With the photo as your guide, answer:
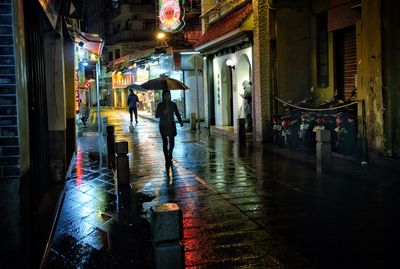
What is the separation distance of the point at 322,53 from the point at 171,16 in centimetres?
909

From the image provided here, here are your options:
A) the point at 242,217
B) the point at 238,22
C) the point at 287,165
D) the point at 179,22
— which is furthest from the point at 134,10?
the point at 242,217

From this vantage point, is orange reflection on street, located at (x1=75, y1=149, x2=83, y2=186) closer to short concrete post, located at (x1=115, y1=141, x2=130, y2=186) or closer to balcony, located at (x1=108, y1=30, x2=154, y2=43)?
short concrete post, located at (x1=115, y1=141, x2=130, y2=186)

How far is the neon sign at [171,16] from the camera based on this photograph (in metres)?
22.5

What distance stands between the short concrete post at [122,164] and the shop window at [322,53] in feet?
29.9

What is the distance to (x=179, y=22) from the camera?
22578 millimetres

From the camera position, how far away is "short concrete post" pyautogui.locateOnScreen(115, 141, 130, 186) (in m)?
10.0

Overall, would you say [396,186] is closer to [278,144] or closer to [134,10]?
[278,144]

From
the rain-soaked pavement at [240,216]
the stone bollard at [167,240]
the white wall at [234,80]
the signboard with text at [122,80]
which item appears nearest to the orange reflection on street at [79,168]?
the rain-soaked pavement at [240,216]

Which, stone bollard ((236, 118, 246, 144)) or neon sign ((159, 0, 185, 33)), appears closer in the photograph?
stone bollard ((236, 118, 246, 144))

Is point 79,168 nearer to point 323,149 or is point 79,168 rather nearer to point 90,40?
point 90,40

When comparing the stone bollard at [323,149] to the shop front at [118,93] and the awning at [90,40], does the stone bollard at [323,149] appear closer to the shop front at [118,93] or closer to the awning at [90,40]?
the awning at [90,40]

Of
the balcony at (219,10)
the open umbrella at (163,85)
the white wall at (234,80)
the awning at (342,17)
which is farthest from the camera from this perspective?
the white wall at (234,80)

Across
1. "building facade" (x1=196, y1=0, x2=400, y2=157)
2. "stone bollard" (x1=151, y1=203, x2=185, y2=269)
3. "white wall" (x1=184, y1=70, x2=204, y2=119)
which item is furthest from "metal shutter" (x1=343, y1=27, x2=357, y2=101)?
"white wall" (x1=184, y1=70, x2=204, y2=119)

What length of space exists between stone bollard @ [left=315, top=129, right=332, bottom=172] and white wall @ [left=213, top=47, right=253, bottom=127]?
26.6 feet
